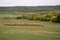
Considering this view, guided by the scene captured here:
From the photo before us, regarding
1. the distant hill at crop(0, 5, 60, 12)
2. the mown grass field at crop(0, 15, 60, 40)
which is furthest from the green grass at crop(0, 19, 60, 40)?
the distant hill at crop(0, 5, 60, 12)

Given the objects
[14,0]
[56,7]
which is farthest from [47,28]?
[14,0]

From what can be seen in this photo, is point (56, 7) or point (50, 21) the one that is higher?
point (56, 7)

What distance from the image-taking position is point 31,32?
184 cm

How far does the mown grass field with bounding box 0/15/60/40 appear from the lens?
1.80 meters

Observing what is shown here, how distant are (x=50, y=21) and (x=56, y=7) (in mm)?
179

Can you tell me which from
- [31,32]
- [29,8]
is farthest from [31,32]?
[29,8]

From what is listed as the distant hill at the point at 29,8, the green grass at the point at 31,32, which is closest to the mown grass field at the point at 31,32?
the green grass at the point at 31,32

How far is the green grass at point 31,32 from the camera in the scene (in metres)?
1.80

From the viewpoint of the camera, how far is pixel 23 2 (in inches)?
76.9

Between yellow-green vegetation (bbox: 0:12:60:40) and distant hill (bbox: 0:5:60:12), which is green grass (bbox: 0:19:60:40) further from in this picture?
distant hill (bbox: 0:5:60:12)

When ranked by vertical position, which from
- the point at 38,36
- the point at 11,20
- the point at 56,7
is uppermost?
the point at 56,7

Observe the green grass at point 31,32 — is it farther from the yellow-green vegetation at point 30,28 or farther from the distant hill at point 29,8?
the distant hill at point 29,8

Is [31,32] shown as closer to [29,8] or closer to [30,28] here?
[30,28]

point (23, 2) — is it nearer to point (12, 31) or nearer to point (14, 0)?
point (14, 0)
